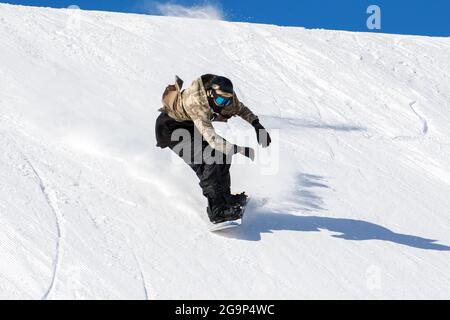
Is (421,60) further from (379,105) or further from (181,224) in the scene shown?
(181,224)

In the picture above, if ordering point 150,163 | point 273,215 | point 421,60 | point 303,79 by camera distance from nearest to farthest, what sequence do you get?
point 273,215, point 150,163, point 303,79, point 421,60

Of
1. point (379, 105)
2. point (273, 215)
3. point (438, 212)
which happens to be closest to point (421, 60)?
point (379, 105)

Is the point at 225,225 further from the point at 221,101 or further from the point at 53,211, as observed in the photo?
the point at 53,211

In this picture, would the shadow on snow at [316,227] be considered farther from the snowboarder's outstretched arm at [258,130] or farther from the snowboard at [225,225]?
the snowboarder's outstretched arm at [258,130]

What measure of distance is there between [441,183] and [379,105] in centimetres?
238

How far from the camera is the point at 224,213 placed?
574 cm

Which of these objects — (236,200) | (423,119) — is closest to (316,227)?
(236,200)

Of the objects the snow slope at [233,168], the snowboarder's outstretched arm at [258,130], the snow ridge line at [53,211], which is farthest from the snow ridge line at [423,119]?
the snow ridge line at [53,211]

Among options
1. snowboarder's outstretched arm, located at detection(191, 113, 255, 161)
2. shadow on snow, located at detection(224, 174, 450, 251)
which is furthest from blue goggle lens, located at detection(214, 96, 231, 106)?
shadow on snow, located at detection(224, 174, 450, 251)

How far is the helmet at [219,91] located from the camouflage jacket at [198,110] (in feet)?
0.15

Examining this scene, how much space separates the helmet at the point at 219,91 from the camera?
5473mm

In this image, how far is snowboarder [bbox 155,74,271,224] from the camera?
549cm

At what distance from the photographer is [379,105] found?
10.1m

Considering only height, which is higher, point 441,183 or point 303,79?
point 303,79
